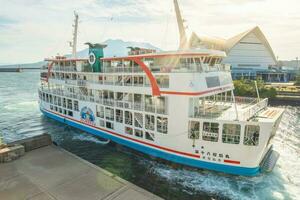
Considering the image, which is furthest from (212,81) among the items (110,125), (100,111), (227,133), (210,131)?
(100,111)

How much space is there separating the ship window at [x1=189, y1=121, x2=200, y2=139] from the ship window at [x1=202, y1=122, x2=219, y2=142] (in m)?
0.51

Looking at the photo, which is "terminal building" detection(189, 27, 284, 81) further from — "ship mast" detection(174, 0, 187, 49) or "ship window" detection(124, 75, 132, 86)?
"ship window" detection(124, 75, 132, 86)

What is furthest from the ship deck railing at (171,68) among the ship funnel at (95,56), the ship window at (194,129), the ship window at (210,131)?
the ship window at (210,131)

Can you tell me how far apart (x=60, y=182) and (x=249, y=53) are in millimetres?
98198

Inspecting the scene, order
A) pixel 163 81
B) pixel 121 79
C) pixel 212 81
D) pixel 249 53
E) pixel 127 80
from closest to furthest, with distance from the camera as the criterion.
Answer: pixel 163 81 → pixel 212 81 → pixel 127 80 → pixel 121 79 → pixel 249 53

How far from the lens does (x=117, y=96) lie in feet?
74.8

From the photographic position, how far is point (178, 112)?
669 inches

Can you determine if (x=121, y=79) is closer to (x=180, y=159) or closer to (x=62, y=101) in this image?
(x=180, y=159)

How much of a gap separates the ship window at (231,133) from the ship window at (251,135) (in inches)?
21.8

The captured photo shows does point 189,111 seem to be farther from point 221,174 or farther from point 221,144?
point 221,174

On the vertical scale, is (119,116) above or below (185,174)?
above

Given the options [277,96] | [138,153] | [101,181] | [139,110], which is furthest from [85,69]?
[277,96]

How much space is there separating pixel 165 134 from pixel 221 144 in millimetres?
4889

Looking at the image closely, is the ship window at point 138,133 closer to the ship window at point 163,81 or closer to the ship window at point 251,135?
the ship window at point 163,81
